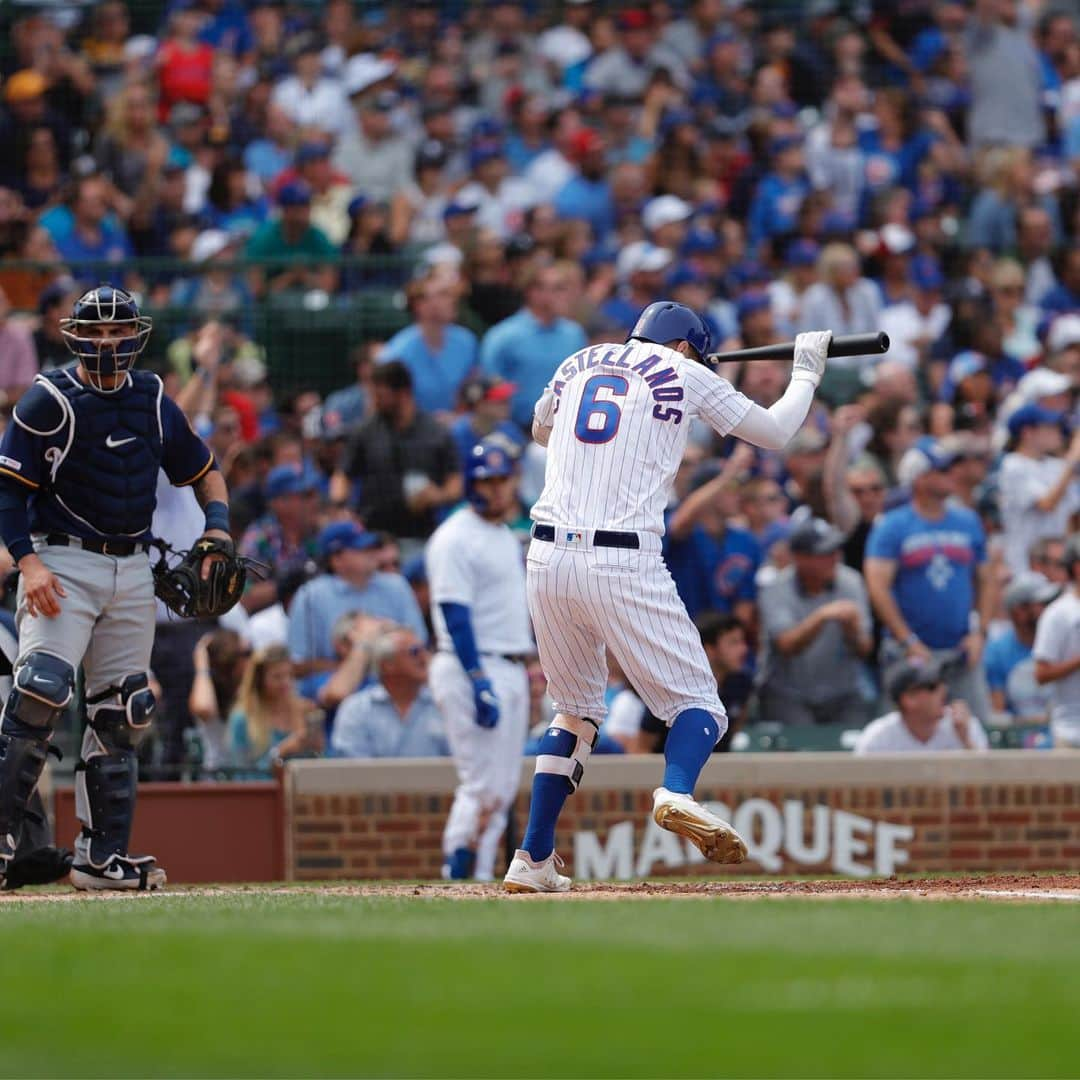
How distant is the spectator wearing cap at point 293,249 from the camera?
14484 millimetres

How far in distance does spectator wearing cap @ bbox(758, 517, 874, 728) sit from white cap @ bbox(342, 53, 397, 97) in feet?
20.4

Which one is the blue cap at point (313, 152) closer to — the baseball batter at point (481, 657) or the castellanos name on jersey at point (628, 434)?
the baseball batter at point (481, 657)

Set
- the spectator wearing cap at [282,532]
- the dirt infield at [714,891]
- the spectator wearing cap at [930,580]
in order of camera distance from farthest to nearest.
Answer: the spectator wearing cap at [282,532]
the spectator wearing cap at [930,580]
the dirt infield at [714,891]

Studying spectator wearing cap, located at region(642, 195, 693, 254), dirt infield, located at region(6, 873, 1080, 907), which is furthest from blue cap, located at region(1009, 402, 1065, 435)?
dirt infield, located at region(6, 873, 1080, 907)

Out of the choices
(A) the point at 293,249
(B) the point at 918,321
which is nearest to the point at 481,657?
(A) the point at 293,249

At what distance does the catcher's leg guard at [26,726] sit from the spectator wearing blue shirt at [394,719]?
3874 mm

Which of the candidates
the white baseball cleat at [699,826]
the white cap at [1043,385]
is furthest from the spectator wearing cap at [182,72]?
→ the white baseball cleat at [699,826]

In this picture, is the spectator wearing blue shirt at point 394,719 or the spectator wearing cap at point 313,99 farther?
the spectator wearing cap at point 313,99

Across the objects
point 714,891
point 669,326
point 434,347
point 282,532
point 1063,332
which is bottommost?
point 714,891

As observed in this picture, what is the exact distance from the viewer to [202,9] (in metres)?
17.9

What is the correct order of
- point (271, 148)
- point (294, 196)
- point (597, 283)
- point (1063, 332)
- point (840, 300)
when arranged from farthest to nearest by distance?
point (271, 148) → point (840, 300) → point (1063, 332) → point (597, 283) → point (294, 196)

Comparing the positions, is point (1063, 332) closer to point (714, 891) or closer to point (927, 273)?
point (927, 273)

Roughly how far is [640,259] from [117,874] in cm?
785

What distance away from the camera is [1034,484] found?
1370 centimetres
